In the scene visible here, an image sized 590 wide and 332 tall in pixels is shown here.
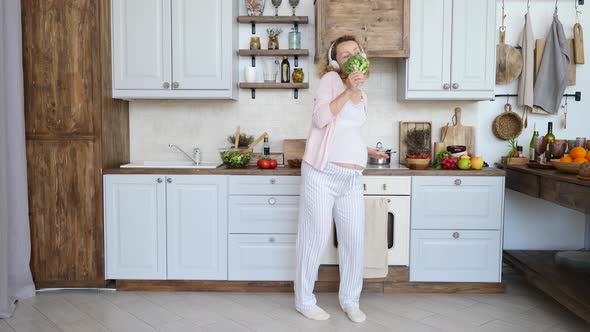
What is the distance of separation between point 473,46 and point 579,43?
37.0 inches

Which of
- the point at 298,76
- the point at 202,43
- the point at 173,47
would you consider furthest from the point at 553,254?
the point at 173,47

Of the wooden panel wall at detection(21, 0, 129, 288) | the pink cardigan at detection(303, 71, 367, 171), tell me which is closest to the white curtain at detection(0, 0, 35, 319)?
the wooden panel wall at detection(21, 0, 129, 288)

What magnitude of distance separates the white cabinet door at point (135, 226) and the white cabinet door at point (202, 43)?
77cm

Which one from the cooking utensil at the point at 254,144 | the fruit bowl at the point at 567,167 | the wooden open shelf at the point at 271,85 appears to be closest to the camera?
the fruit bowl at the point at 567,167

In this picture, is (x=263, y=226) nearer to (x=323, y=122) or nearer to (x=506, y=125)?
(x=323, y=122)

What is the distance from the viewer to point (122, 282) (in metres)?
3.53

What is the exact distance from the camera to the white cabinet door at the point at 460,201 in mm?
3398

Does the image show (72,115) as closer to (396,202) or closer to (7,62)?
(7,62)

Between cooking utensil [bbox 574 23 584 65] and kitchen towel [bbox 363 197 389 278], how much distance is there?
193 cm

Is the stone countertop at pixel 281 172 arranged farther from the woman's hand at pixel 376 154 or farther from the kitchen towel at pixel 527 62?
the kitchen towel at pixel 527 62

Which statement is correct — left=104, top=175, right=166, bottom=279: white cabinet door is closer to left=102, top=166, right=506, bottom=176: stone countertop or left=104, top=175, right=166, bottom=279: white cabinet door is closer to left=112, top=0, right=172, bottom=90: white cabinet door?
left=102, top=166, right=506, bottom=176: stone countertop

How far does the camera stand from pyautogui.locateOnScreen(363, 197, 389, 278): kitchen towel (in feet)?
11.1

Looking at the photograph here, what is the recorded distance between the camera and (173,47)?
356 cm

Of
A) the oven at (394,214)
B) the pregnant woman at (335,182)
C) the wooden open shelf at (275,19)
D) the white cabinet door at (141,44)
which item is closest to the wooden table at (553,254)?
the oven at (394,214)
